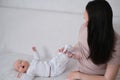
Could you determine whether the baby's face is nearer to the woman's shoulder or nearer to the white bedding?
the white bedding

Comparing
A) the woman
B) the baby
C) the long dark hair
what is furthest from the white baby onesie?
the long dark hair

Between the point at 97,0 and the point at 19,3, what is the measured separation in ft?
3.46

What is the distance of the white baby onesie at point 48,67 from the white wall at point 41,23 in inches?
7.0

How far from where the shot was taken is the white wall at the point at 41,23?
5.71ft

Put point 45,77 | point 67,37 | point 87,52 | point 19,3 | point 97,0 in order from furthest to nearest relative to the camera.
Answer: point 19,3 → point 67,37 → point 45,77 → point 87,52 → point 97,0

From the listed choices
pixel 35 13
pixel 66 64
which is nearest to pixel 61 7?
pixel 35 13

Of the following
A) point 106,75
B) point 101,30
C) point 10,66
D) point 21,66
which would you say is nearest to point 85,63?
point 106,75

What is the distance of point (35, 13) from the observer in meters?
1.84

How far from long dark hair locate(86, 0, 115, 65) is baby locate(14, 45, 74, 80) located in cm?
36

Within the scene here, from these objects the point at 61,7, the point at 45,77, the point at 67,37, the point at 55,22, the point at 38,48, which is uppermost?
the point at 61,7

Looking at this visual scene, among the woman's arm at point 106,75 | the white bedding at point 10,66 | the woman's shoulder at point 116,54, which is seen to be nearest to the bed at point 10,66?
the white bedding at point 10,66

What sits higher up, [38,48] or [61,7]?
[61,7]

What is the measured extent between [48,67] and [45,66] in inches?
1.1

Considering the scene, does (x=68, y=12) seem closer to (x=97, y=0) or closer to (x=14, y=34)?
(x=14, y=34)
